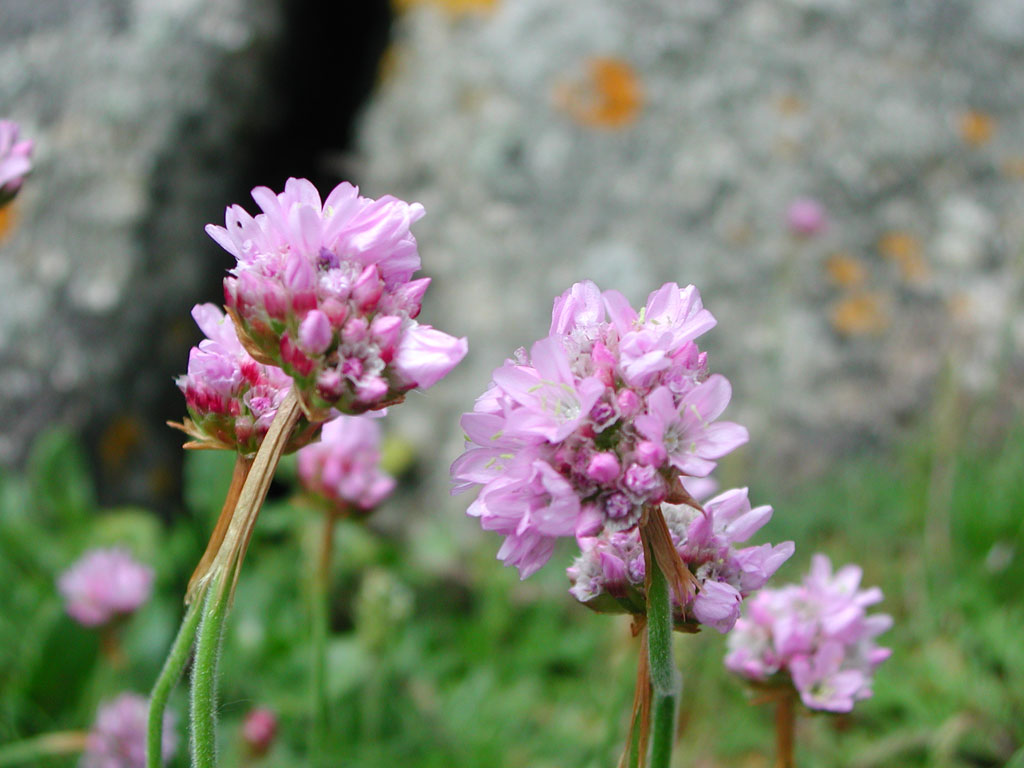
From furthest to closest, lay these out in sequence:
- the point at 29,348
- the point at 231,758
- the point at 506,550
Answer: the point at 29,348
the point at 231,758
the point at 506,550

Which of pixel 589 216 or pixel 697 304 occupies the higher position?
pixel 589 216

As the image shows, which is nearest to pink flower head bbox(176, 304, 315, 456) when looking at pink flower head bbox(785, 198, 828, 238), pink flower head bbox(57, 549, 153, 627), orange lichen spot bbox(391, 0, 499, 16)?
pink flower head bbox(57, 549, 153, 627)

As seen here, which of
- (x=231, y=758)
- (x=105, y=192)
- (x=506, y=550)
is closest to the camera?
(x=506, y=550)

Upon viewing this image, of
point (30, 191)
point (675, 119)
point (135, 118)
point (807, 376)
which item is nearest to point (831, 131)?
point (675, 119)

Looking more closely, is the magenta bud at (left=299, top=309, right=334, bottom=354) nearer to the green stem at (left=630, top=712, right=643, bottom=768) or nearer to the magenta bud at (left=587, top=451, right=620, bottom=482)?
the magenta bud at (left=587, top=451, right=620, bottom=482)

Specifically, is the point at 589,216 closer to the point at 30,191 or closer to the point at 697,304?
the point at 30,191

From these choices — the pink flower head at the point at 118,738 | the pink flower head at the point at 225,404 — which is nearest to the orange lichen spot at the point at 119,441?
the pink flower head at the point at 118,738

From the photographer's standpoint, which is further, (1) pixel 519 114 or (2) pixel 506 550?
(1) pixel 519 114

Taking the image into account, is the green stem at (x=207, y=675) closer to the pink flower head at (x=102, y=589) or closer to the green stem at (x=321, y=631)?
the green stem at (x=321, y=631)
